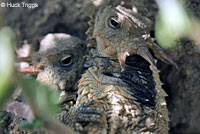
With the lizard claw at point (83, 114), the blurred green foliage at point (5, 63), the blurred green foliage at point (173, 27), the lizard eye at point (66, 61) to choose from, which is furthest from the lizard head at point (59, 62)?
the blurred green foliage at point (5, 63)

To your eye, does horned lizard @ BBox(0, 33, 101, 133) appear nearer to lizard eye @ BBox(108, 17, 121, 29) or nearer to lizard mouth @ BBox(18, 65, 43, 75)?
lizard mouth @ BBox(18, 65, 43, 75)

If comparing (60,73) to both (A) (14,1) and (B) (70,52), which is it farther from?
(A) (14,1)

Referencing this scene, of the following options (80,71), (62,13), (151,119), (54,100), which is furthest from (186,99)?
(54,100)

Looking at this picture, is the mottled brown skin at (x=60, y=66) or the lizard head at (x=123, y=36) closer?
the lizard head at (x=123, y=36)

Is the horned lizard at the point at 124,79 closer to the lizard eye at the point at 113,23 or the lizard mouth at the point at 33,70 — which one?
the lizard eye at the point at 113,23

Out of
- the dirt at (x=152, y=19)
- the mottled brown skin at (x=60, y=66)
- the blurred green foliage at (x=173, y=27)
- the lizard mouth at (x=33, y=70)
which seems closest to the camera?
the blurred green foliage at (x=173, y=27)

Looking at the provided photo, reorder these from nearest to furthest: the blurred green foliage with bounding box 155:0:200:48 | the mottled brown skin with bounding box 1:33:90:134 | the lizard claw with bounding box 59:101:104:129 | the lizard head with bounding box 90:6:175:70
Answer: the blurred green foliage with bounding box 155:0:200:48
the lizard claw with bounding box 59:101:104:129
the lizard head with bounding box 90:6:175:70
the mottled brown skin with bounding box 1:33:90:134

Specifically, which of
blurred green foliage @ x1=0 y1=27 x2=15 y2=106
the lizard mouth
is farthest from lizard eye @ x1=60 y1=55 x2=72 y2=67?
blurred green foliage @ x1=0 y1=27 x2=15 y2=106
